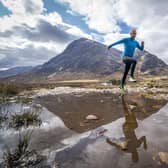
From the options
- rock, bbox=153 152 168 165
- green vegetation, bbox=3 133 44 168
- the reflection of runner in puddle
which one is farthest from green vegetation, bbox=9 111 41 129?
rock, bbox=153 152 168 165

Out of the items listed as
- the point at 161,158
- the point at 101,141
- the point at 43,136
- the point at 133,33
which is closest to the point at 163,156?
the point at 161,158

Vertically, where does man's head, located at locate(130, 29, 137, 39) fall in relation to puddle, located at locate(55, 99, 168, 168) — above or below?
above

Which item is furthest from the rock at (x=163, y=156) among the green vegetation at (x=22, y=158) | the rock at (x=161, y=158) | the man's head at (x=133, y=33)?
Answer: the man's head at (x=133, y=33)

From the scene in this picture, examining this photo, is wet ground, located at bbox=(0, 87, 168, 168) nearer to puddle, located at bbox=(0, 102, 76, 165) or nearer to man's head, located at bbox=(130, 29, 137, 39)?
puddle, located at bbox=(0, 102, 76, 165)

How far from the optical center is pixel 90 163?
9.70 feet

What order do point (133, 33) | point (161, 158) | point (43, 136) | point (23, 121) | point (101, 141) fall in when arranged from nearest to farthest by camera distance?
point (161, 158) < point (101, 141) < point (43, 136) < point (23, 121) < point (133, 33)

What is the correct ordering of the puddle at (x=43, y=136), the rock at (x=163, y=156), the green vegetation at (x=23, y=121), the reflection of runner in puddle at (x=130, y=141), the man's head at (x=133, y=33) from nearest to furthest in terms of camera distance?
the rock at (x=163, y=156), the reflection of runner in puddle at (x=130, y=141), the puddle at (x=43, y=136), the green vegetation at (x=23, y=121), the man's head at (x=133, y=33)

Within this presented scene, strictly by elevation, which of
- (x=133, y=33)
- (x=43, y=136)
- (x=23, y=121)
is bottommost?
(x=43, y=136)

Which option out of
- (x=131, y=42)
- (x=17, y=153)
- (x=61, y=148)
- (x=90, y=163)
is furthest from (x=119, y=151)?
(x=131, y=42)

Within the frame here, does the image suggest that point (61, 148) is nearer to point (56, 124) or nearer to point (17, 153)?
point (17, 153)

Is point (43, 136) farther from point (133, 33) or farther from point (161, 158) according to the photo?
point (133, 33)

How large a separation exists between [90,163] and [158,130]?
2.35 meters

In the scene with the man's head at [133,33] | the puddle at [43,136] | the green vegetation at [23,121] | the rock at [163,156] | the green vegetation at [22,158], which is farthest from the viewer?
the man's head at [133,33]

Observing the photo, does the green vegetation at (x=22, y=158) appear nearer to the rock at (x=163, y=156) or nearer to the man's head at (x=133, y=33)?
the rock at (x=163, y=156)
